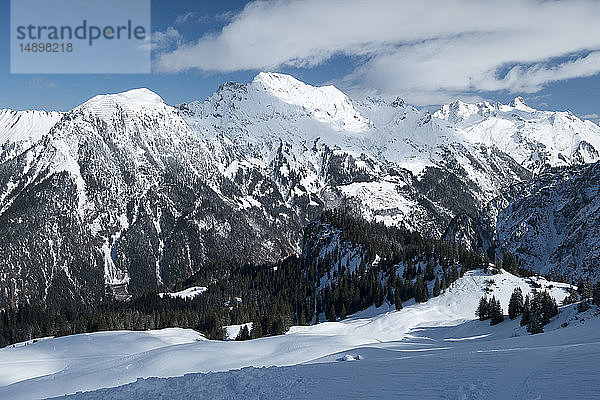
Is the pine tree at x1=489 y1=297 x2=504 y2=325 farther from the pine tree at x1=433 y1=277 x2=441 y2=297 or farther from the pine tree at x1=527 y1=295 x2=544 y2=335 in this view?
the pine tree at x1=433 y1=277 x2=441 y2=297

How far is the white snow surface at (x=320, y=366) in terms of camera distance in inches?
687

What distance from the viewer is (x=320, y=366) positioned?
2450 cm

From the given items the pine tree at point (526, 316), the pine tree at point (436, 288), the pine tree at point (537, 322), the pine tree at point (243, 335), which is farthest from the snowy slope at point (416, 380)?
the pine tree at point (436, 288)

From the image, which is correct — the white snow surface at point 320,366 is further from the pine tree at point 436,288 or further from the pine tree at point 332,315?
the pine tree at point 332,315

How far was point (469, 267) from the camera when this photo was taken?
4018 inches

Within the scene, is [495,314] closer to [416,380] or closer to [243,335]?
[243,335]

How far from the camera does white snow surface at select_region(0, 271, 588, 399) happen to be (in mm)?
17438

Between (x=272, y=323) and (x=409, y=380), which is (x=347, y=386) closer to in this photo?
(x=409, y=380)

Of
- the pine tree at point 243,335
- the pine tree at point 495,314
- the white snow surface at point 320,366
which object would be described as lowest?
the pine tree at point 243,335

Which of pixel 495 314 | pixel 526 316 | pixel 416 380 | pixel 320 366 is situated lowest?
pixel 495 314

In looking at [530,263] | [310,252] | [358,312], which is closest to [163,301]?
[310,252]

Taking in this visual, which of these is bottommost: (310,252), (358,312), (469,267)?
(358,312)

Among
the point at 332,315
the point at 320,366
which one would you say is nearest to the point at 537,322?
the point at 320,366

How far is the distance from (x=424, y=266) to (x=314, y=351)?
250 feet
